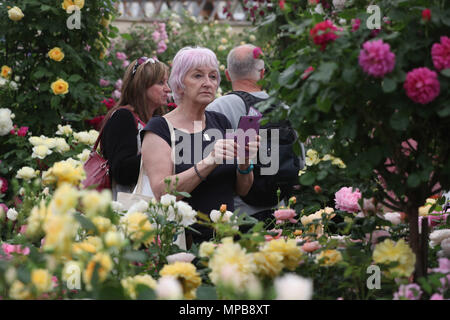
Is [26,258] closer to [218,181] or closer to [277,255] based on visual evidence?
[277,255]

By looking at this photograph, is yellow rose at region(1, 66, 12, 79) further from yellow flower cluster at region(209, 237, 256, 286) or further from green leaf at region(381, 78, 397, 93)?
green leaf at region(381, 78, 397, 93)

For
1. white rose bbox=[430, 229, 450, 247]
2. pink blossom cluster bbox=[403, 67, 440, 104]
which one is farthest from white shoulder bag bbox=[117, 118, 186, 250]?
pink blossom cluster bbox=[403, 67, 440, 104]

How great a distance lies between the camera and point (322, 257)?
150cm

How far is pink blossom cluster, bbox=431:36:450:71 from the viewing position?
1271mm

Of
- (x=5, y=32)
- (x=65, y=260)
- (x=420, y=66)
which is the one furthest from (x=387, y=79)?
(x=5, y=32)

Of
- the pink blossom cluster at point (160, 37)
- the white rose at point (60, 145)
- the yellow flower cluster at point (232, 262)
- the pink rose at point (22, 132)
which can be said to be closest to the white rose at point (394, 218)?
the yellow flower cluster at point (232, 262)

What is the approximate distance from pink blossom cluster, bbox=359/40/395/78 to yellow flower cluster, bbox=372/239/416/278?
451 millimetres

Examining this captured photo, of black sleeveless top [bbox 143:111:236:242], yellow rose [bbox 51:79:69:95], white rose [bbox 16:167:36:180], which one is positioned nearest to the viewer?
black sleeveless top [bbox 143:111:236:242]

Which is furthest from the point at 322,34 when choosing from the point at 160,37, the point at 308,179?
the point at 160,37

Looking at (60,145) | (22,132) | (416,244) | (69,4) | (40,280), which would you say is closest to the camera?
(40,280)

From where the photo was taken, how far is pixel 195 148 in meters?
2.44

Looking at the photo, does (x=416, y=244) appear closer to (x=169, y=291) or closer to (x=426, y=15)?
(x=426, y=15)

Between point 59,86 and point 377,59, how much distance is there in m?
3.25

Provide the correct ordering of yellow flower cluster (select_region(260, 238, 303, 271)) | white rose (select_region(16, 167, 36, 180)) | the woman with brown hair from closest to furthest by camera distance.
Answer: yellow flower cluster (select_region(260, 238, 303, 271)) < white rose (select_region(16, 167, 36, 180)) < the woman with brown hair
